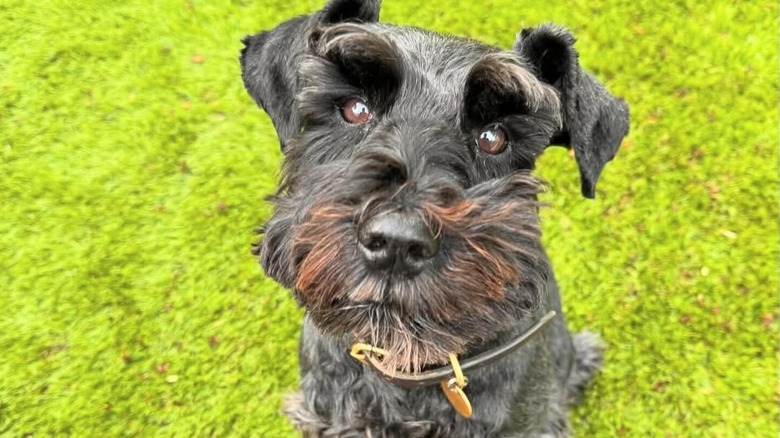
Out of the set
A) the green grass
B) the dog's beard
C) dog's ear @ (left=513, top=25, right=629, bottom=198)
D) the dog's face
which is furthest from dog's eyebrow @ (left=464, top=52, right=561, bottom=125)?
the green grass

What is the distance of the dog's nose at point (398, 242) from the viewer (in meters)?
2.20

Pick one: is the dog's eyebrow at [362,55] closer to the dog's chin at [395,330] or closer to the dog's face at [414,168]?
the dog's face at [414,168]

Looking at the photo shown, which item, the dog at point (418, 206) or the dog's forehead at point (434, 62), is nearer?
the dog at point (418, 206)

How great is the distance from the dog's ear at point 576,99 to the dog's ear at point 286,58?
83 cm

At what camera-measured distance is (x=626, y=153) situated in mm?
5621

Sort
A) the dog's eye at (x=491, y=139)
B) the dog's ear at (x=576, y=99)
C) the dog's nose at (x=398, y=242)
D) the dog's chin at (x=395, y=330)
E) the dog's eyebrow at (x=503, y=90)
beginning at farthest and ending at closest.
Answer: the dog's ear at (x=576, y=99) < the dog's eye at (x=491, y=139) < the dog's eyebrow at (x=503, y=90) < the dog's chin at (x=395, y=330) < the dog's nose at (x=398, y=242)

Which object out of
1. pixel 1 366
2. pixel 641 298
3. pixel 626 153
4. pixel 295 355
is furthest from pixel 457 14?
pixel 1 366

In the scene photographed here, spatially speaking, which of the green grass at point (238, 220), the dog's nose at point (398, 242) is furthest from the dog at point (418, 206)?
the green grass at point (238, 220)

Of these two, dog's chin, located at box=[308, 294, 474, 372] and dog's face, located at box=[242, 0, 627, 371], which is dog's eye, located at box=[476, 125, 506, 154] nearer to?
dog's face, located at box=[242, 0, 627, 371]

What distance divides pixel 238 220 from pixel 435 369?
9.17 ft

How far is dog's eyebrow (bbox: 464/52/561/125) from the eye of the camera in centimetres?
258

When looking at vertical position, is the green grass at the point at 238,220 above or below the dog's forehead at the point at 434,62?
below

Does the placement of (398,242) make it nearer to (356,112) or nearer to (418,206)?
(418,206)

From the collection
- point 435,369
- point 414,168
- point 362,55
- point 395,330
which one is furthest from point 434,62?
point 435,369
